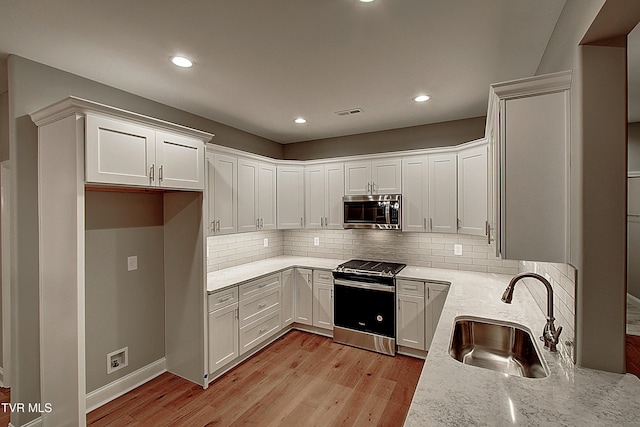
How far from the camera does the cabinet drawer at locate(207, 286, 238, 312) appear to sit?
2807 millimetres

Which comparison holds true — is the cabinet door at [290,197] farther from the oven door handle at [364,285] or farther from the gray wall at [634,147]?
the gray wall at [634,147]

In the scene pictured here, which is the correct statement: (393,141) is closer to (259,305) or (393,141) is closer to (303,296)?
(303,296)

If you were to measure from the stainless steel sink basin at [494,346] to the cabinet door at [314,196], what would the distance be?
95.9 inches

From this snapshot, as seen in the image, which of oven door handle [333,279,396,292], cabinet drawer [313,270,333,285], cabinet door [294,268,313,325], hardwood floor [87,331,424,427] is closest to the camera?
hardwood floor [87,331,424,427]

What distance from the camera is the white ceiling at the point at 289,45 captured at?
1.60m

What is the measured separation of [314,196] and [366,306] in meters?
1.66

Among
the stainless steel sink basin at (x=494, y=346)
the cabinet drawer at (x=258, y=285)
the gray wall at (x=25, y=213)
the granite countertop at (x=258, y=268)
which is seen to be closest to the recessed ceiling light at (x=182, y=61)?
the gray wall at (x=25, y=213)

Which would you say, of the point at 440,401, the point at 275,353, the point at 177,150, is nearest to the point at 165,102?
the point at 177,150

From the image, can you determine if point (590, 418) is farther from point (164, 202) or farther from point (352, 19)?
point (164, 202)

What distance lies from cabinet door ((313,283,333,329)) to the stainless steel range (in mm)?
94

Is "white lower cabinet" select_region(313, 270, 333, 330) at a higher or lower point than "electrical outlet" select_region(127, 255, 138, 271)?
lower

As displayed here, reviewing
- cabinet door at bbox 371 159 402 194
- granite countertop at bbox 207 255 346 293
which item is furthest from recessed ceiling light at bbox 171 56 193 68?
cabinet door at bbox 371 159 402 194

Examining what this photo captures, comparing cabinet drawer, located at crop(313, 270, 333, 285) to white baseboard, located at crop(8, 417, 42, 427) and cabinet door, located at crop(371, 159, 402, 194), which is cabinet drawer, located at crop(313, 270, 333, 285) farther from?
white baseboard, located at crop(8, 417, 42, 427)

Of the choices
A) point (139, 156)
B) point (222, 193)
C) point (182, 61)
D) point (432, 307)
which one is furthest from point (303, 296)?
point (182, 61)
